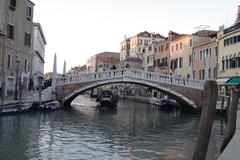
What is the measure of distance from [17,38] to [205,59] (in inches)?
446

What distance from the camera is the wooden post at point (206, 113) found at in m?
5.09

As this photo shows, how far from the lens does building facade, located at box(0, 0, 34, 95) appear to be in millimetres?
20219

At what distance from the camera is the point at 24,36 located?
896 inches

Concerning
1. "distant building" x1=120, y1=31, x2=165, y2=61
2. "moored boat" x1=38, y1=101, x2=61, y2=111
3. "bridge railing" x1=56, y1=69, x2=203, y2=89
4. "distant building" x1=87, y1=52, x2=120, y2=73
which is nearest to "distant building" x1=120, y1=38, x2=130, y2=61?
"distant building" x1=120, y1=31, x2=165, y2=61

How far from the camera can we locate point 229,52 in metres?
22.8

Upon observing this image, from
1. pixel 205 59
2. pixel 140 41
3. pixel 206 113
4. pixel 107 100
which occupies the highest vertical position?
pixel 140 41

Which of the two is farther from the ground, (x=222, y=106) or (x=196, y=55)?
(x=196, y=55)

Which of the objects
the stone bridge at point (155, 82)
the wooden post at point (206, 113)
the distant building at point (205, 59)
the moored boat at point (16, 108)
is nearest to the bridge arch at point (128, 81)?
the stone bridge at point (155, 82)

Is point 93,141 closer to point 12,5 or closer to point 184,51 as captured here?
point 12,5

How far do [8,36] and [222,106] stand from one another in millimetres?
10411

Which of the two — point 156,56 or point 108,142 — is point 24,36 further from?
point 156,56

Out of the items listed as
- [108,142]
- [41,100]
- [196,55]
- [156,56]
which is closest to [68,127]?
[108,142]

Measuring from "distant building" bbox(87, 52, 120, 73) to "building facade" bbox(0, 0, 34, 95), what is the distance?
38.0 m

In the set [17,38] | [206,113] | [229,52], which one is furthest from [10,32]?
[206,113]
